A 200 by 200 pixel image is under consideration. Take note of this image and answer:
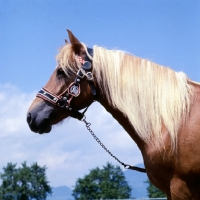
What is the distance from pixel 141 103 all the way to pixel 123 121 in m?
0.32

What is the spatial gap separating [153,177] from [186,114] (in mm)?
740

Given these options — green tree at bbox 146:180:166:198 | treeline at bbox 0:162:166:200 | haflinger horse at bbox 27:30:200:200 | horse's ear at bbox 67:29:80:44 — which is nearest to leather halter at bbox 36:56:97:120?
haflinger horse at bbox 27:30:200:200

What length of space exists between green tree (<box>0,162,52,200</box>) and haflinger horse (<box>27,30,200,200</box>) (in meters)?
34.8

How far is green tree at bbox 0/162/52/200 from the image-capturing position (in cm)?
3791

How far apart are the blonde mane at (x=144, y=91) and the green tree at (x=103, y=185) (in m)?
35.7

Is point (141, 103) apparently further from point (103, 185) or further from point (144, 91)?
point (103, 185)

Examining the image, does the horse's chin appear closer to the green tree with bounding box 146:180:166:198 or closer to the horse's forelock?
the horse's forelock

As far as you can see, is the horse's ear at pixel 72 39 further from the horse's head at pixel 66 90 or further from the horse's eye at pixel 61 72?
the horse's eye at pixel 61 72

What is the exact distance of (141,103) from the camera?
3.98 meters

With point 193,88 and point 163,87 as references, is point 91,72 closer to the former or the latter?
point 163,87

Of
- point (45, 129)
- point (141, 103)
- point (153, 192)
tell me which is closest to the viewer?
point (141, 103)

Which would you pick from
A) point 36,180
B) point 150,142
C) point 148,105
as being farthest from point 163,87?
point 36,180

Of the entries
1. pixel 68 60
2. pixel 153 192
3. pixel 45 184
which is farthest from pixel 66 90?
pixel 45 184

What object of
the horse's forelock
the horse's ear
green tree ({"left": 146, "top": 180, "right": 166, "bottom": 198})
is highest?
green tree ({"left": 146, "top": 180, "right": 166, "bottom": 198})
